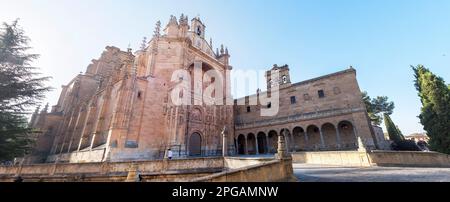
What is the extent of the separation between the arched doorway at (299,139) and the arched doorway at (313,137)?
657mm

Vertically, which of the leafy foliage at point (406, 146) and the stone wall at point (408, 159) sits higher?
the leafy foliage at point (406, 146)

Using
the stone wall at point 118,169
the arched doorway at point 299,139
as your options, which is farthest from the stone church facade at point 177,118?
the stone wall at point 118,169

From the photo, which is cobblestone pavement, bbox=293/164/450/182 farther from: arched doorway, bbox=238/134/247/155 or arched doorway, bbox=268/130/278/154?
arched doorway, bbox=238/134/247/155

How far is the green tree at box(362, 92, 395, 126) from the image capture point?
31.1 metres

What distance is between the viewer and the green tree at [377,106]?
1224 inches

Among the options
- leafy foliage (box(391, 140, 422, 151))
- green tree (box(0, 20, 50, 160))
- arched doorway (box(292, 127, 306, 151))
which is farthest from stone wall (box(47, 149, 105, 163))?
leafy foliage (box(391, 140, 422, 151))

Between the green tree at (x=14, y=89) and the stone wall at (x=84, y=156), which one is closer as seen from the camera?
the green tree at (x=14, y=89)

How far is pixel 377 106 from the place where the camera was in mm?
31828

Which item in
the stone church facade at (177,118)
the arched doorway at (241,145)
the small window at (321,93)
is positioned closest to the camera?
the stone church facade at (177,118)

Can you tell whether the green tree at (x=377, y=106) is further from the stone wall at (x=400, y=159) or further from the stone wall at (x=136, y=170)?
the stone wall at (x=136, y=170)

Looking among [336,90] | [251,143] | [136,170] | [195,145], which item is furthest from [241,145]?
[136,170]

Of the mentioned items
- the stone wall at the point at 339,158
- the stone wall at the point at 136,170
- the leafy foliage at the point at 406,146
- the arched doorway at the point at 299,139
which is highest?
the arched doorway at the point at 299,139
